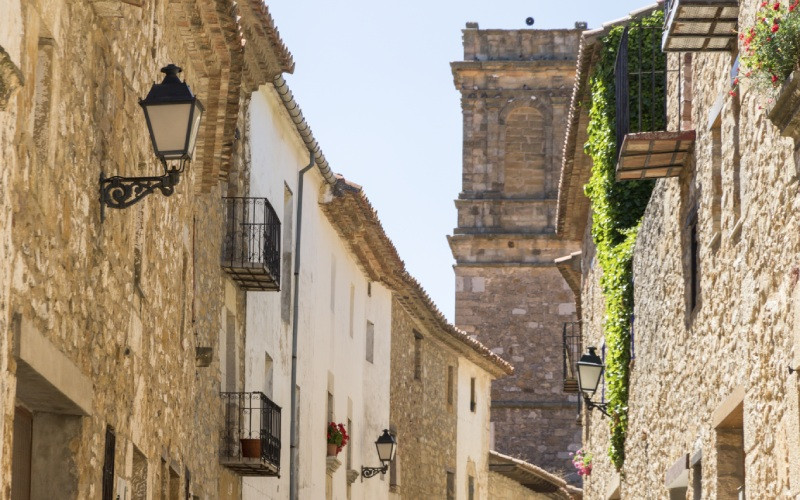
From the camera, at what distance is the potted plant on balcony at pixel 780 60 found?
315 inches

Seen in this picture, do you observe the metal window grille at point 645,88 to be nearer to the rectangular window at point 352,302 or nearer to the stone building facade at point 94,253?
the stone building facade at point 94,253

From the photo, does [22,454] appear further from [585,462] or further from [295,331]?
[585,462]

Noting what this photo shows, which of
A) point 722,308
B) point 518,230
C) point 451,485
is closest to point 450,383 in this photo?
point 451,485

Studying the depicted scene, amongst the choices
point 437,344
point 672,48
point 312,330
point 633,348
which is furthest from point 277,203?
point 437,344

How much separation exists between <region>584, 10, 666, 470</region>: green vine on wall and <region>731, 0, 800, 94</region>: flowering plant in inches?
386

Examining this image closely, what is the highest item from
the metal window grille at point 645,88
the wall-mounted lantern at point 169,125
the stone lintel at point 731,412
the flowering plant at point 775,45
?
the metal window grille at point 645,88

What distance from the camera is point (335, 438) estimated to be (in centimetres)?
2480

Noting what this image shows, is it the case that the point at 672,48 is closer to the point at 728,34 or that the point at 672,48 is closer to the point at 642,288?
the point at 728,34

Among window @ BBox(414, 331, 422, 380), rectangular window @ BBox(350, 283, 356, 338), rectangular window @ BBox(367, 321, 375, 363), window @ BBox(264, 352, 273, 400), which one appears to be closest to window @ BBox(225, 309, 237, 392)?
window @ BBox(264, 352, 273, 400)

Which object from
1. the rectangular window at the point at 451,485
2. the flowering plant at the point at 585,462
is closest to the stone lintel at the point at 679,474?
the flowering plant at the point at 585,462

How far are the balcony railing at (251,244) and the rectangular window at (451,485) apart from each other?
17.0 m

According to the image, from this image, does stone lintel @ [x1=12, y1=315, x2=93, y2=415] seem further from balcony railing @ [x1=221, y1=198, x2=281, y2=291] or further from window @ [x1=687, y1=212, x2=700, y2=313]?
balcony railing @ [x1=221, y1=198, x2=281, y2=291]

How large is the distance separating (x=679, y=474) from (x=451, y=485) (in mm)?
21496

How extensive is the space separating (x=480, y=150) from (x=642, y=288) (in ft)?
93.6
